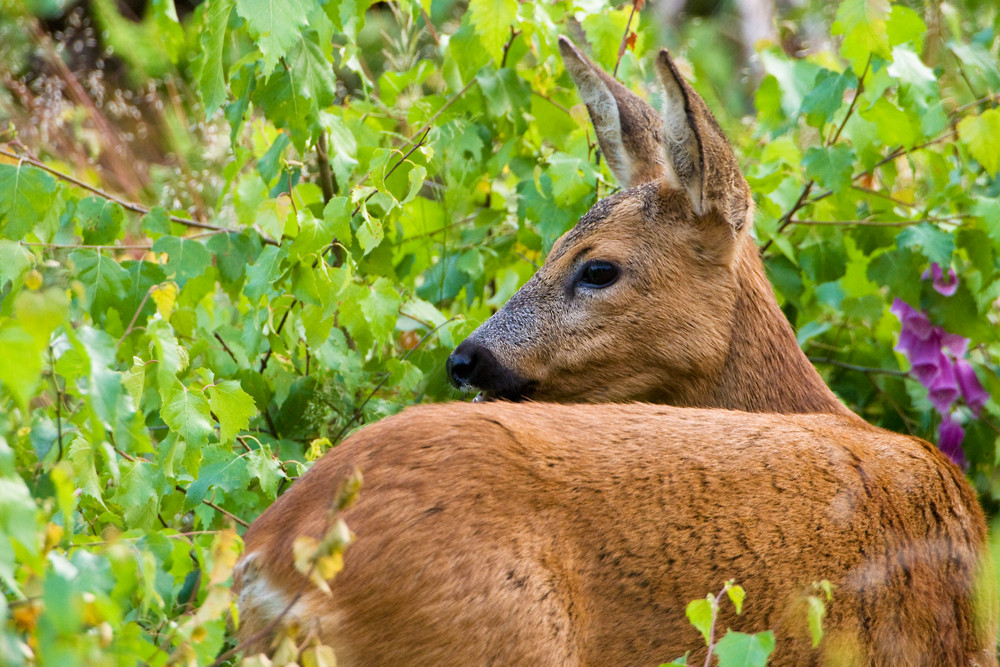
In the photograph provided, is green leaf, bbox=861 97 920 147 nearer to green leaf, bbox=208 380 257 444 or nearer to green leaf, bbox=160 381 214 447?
green leaf, bbox=208 380 257 444

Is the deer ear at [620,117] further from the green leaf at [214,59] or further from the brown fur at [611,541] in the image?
the brown fur at [611,541]

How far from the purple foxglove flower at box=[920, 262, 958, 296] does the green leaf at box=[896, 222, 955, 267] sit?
0.27 meters

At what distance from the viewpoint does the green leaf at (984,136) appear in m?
4.30

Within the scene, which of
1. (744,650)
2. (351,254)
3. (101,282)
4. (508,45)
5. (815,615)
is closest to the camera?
(744,650)

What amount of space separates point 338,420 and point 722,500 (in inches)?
80.4

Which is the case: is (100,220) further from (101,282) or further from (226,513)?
(226,513)

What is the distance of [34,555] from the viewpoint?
181 cm

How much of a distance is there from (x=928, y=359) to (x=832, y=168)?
100 cm

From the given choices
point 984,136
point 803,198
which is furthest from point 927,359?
point 984,136

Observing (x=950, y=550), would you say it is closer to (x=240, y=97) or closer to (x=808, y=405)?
(x=808, y=405)

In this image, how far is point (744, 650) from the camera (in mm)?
2121

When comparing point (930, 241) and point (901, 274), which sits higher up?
point (930, 241)

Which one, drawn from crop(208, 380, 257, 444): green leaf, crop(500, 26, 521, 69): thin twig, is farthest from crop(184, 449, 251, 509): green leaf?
crop(500, 26, 521, 69): thin twig

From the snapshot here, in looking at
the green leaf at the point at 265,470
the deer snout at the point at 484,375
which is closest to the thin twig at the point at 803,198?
the deer snout at the point at 484,375
